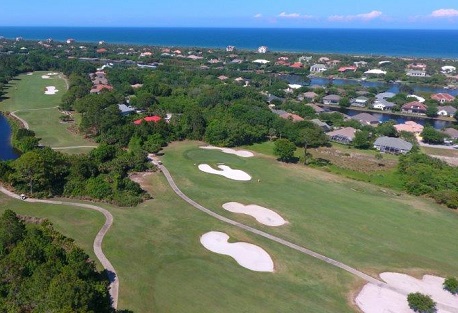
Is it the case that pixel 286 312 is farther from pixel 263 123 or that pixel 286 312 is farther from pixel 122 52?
pixel 122 52

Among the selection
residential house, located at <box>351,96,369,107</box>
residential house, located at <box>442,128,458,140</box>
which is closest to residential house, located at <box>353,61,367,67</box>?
residential house, located at <box>351,96,369,107</box>

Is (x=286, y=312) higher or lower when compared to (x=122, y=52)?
lower

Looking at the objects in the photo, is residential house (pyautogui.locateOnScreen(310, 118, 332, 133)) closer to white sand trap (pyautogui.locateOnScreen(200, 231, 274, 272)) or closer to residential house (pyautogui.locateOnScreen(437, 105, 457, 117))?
residential house (pyautogui.locateOnScreen(437, 105, 457, 117))

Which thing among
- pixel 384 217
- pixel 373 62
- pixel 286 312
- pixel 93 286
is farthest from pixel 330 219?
pixel 373 62

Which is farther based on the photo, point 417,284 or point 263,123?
point 263,123

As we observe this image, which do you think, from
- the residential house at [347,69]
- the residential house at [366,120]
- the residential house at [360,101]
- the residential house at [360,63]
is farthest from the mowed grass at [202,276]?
the residential house at [360,63]

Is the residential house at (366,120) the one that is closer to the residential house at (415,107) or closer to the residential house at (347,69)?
the residential house at (415,107)
